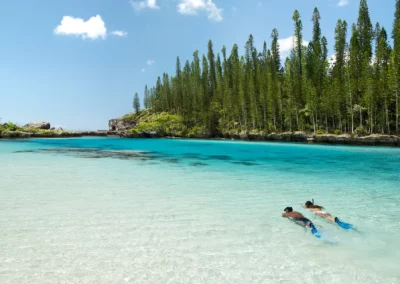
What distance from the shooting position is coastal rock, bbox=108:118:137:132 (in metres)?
120

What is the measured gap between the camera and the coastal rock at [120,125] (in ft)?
395

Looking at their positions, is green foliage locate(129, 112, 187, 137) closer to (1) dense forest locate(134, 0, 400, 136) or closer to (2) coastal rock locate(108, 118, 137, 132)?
(1) dense forest locate(134, 0, 400, 136)

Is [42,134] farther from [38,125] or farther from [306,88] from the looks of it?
[306,88]

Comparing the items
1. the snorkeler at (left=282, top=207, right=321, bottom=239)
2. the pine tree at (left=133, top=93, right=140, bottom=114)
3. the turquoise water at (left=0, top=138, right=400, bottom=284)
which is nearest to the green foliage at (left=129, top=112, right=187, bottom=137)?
the pine tree at (left=133, top=93, right=140, bottom=114)

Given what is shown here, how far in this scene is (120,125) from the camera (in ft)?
411

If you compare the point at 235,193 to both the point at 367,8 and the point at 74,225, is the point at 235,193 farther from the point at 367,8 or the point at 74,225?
the point at 367,8

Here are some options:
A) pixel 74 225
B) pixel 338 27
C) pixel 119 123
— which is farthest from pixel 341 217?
pixel 119 123

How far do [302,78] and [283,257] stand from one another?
218 ft

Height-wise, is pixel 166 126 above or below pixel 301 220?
above

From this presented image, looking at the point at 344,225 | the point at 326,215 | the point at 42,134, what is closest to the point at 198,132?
the point at 42,134

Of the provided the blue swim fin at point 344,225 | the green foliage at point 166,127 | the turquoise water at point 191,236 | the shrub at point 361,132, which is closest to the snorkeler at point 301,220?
the turquoise water at point 191,236

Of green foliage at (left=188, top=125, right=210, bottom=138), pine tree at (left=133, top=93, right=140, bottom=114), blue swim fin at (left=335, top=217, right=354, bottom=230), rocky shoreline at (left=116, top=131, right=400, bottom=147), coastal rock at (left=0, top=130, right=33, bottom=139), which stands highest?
pine tree at (left=133, top=93, right=140, bottom=114)

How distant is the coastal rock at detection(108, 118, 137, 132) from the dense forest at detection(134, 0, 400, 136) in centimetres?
2624

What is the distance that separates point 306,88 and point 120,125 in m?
87.7
